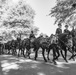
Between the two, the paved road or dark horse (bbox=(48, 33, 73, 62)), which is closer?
the paved road

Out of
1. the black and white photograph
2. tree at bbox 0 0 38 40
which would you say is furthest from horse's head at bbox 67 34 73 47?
tree at bbox 0 0 38 40

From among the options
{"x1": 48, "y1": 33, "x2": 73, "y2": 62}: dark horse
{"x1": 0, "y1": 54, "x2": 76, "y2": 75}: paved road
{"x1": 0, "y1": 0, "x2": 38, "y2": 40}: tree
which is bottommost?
{"x1": 0, "y1": 54, "x2": 76, "y2": 75}: paved road

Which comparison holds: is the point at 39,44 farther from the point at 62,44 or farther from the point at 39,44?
the point at 62,44

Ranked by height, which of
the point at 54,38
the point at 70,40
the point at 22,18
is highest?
the point at 22,18

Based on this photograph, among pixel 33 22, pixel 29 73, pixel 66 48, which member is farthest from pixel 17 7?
pixel 29 73

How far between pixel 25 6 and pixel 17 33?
27.4 ft

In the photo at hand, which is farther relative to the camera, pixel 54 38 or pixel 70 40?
pixel 70 40

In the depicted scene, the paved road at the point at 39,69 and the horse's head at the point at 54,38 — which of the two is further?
the horse's head at the point at 54,38

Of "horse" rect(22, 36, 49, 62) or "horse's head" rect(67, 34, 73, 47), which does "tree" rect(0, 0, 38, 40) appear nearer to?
"horse" rect(22, 36, 49, 62)

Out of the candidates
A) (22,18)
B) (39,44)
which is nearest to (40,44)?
(39,44)

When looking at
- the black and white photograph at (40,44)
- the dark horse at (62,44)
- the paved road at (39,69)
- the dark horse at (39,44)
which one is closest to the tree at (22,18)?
the black and white photograph at (40,44)

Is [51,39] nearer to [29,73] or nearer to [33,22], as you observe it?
[29,73]

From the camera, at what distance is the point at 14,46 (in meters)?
20.4

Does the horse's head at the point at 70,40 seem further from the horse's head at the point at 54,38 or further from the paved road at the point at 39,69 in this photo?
the paved road at the point at 39,69
